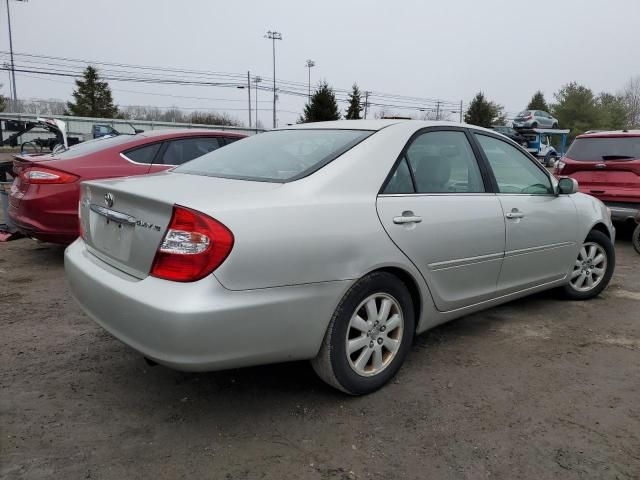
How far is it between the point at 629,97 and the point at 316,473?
264ft

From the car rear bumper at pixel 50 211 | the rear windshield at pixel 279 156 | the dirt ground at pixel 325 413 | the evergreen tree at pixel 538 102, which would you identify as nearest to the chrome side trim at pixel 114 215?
the rear windshield at pixel 279 156

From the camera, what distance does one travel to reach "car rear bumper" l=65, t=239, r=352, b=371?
84.7 inches

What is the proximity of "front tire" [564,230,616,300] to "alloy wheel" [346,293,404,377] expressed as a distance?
2320 millimetres

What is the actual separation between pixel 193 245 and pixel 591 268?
12.7ft

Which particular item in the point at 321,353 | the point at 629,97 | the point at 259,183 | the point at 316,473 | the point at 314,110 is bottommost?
the point at 316,473

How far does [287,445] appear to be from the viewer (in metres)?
2.39

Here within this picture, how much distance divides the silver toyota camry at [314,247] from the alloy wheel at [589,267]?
0.89m

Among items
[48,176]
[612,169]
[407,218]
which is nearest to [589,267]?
[407,218]

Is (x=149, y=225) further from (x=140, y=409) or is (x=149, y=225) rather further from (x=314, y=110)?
(x=314, y=110)

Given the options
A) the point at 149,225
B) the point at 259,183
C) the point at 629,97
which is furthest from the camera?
the point at 629,97

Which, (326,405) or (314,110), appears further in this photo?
(314,110)

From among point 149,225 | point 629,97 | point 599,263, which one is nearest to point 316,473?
point 149,225

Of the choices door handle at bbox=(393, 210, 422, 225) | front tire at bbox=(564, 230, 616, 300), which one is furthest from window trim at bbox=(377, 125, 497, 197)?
front tire at bbox=(564, 230, 616, 300)

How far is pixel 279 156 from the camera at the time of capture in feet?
9.89
